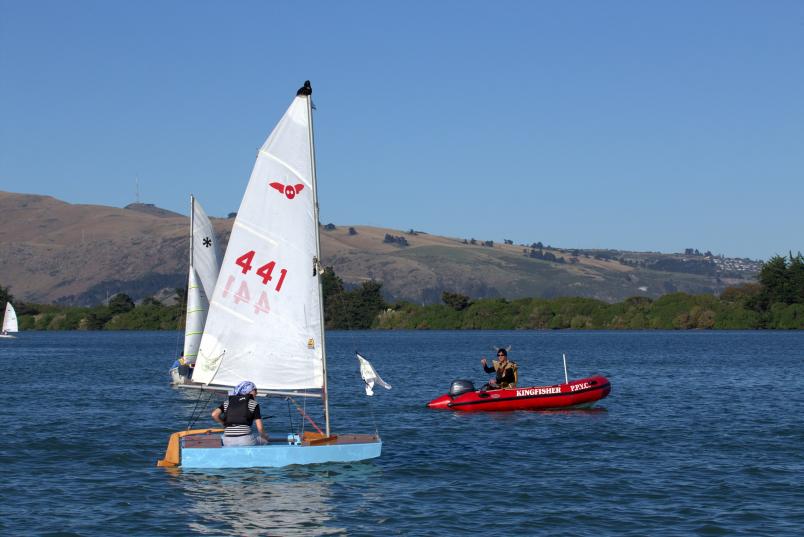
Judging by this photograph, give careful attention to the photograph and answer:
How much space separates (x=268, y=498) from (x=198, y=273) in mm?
34356

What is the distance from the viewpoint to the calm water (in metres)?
23.7

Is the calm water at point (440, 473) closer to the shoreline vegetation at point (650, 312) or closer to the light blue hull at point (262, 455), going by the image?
the light blue hull at point (262, 455)

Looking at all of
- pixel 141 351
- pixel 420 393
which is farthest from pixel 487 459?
pixel 141 351

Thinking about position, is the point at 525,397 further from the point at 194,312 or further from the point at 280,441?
the point at 194,312

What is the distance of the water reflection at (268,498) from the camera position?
76.6 ft

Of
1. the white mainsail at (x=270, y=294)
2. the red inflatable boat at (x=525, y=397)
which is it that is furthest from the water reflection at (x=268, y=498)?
the red inflatable boat at (x=525, y=397)

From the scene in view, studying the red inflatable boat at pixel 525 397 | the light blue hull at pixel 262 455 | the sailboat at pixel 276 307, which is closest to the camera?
the light blue hull at pixel 262 455

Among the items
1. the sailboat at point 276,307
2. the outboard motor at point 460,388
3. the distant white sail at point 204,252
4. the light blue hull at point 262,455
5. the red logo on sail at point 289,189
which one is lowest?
the light blue hull at point 262,455

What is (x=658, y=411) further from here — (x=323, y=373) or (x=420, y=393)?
(x=323, y=373)

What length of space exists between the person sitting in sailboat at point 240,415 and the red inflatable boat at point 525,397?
17981 millimetres

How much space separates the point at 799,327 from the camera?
158000 millimetres

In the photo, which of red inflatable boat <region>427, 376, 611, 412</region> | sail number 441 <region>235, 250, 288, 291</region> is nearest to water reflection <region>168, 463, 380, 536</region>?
sail number 441 <region>235, 250, 288, 291</region>

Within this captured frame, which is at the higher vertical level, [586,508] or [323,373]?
[323,373]

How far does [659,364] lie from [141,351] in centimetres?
5656
